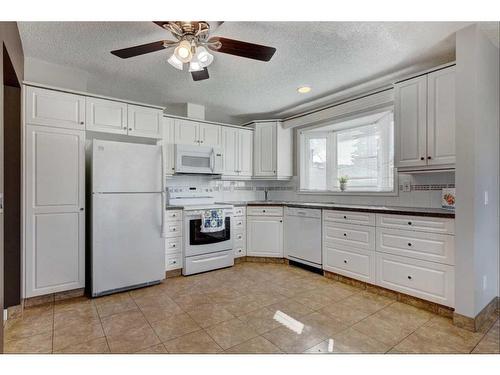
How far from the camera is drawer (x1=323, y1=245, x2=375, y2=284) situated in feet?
9.43

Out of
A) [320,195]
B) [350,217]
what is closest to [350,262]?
[350,217]

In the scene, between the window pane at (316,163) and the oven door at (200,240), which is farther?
the window pane at (316,163)

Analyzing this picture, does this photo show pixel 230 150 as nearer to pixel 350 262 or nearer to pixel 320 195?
pixel 320 195

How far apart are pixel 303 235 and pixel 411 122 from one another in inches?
71.0

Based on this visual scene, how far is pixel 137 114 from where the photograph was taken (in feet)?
10.1

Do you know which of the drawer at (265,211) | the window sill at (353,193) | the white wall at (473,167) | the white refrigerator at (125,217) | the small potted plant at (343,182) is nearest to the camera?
the white wall at (473,167)

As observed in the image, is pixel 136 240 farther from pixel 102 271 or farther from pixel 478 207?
pixel 478 207

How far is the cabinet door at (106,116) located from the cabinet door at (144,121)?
0.21 feet

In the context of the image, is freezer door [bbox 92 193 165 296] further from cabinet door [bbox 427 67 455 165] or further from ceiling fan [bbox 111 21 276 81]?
cabinet door [bbox 427 67 455 165]

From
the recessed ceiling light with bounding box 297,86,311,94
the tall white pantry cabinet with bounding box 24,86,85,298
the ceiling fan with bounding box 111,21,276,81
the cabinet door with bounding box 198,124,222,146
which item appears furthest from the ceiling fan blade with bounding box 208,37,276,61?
the cabinet door with bounding box 198,124,222,146

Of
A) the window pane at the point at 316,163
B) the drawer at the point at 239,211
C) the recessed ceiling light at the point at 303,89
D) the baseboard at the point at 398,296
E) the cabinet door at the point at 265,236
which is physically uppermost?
the recessed ceiling light at the point at 303,89

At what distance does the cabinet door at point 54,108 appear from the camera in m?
2.49

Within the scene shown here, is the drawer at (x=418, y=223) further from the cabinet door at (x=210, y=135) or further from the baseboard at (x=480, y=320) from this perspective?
the cabinet door at (x=210, y=135)

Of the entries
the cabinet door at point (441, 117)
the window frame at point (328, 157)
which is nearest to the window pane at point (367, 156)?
the window frame at point (328, 157)
